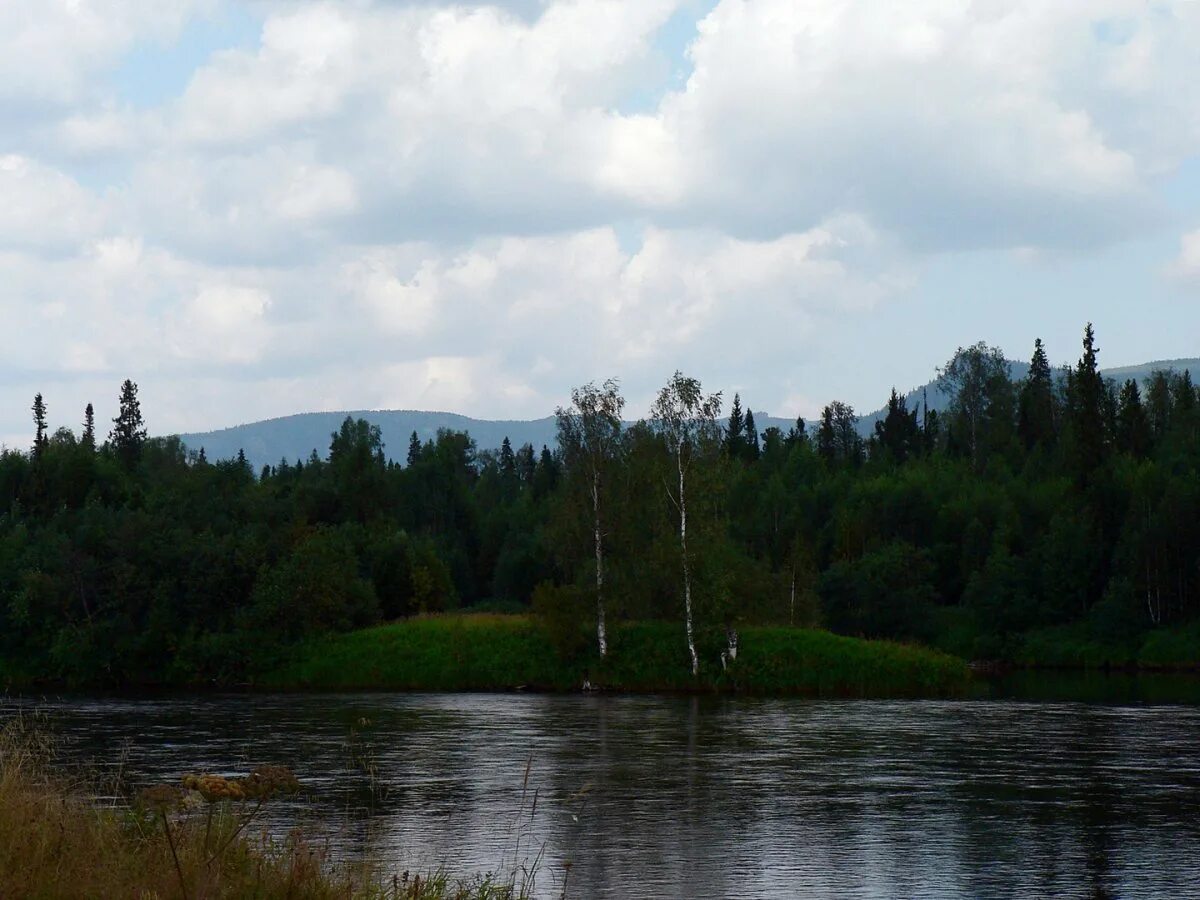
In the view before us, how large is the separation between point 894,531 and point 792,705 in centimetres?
6896

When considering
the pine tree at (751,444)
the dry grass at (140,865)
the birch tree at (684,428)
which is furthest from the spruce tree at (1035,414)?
the dry grass at (140,865)

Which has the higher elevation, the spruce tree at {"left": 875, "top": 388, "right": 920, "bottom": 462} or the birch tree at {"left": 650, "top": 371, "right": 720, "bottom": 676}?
the spruce tree at {"left": 875, "top": 388, "right": 920, "bottom": 462}

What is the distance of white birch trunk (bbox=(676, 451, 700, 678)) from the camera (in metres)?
73.7

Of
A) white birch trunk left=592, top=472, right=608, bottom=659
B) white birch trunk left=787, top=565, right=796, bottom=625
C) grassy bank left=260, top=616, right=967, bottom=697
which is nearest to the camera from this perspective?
grassy bank left=260, top=616, right=967, bottom=697

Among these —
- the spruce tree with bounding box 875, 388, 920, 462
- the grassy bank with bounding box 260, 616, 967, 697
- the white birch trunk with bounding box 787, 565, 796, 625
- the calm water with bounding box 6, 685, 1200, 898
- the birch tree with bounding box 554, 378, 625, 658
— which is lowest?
the calm water with bounding box 6, 685, 1200, 898

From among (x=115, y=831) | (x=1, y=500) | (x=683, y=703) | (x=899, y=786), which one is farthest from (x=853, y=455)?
(x=115, y=831)

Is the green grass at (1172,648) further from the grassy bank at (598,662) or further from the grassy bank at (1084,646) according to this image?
the grassy bank at (598,662)

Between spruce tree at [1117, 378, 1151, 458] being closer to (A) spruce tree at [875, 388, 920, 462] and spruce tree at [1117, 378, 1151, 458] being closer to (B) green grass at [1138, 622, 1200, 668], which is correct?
(B) green grass at [1138, 622, 1200, 668]

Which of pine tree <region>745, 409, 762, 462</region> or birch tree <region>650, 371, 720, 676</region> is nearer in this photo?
birch tree <region>650, 371, 720, 676</region>

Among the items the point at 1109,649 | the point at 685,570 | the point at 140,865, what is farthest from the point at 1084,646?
the point at 140,865

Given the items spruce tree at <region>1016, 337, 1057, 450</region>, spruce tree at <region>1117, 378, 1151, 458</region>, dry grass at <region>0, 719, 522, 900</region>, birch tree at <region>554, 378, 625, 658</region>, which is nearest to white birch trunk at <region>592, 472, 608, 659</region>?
Result: birch tree at <region>554, 378, 625, 658</region>

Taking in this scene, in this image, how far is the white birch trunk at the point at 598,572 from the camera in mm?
75062

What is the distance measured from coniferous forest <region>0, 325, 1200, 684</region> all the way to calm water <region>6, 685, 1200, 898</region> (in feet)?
64.2

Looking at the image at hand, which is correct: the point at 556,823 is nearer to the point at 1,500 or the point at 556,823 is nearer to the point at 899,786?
the point at 899,786
